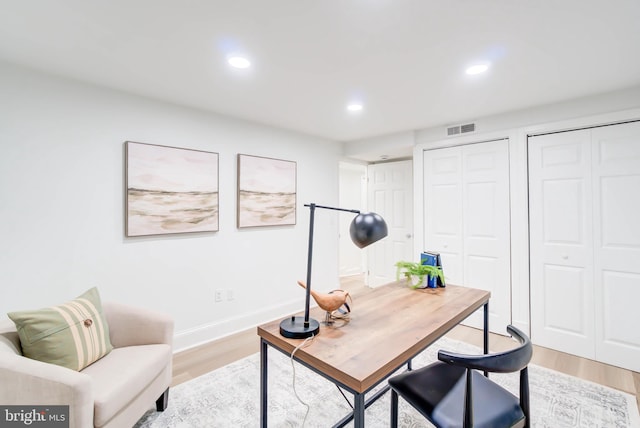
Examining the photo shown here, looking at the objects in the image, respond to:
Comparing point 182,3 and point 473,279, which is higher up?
point 182,3

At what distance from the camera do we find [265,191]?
11.4ft

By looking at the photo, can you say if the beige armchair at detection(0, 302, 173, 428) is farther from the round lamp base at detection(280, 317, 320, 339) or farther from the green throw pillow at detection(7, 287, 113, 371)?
the round lamp base at detection(280, 317, 320, 339)

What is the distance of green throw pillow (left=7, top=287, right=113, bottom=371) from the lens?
1487 mm

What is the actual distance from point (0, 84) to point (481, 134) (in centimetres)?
408

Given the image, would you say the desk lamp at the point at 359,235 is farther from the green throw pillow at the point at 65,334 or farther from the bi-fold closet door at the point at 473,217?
the bi-fold closet door at the point at 473,217

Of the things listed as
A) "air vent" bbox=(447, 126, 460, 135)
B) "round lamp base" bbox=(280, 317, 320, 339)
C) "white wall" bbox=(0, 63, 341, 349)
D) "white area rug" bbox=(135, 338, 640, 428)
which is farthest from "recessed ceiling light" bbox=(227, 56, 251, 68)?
"air vent" bbox=(447, 126, 460, 135)

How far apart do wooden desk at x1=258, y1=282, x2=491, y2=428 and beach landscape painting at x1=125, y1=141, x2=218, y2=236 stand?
167cm

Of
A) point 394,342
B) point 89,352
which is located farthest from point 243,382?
point 394,342

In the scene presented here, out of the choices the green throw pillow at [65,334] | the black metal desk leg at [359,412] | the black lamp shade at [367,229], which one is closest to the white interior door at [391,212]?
the black lamp shade at [367,229]

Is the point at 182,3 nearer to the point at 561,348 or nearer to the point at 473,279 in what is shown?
the point at 473,279

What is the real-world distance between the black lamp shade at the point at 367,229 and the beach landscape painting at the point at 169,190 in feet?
6.54

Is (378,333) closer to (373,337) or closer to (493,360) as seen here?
(373,337)

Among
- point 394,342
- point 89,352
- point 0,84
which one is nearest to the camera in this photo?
point 394,342

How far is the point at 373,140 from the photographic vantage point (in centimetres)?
414
